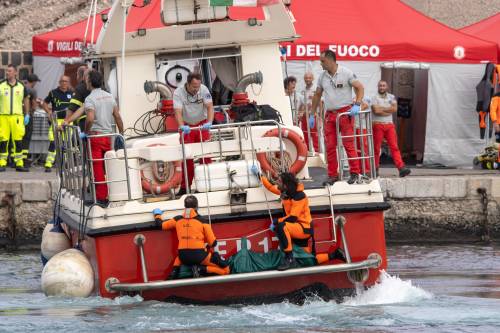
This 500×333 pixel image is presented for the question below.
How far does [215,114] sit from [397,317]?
346 centimetres

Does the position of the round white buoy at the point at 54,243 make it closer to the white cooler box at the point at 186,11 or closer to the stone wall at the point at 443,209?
the white cooler box at the point at 186,11

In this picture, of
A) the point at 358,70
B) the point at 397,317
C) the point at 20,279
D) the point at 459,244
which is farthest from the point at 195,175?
the point at 358,70

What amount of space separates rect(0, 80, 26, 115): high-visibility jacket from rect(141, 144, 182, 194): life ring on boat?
8.34 meters

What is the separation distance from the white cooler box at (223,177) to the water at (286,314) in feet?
3.53

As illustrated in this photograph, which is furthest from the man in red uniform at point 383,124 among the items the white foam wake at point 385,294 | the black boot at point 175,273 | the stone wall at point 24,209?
the black boot at point 175,273

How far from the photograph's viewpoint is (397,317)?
11461mm

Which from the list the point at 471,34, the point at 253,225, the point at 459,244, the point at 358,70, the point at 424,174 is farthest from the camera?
the point at 471,34

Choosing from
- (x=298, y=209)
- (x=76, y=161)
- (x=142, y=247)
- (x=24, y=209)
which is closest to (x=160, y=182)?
(x=142, y=247)

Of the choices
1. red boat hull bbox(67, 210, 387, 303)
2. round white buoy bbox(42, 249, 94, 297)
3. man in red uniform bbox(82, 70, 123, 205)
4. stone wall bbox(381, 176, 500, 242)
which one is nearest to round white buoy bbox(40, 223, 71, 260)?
man in red uniform bbox(82, 70, 123, 205)

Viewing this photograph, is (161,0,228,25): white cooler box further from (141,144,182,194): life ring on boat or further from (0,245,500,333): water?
(0,245,500,333): water

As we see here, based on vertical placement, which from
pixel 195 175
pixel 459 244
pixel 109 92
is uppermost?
pixel 109 92

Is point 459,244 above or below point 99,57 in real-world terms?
below

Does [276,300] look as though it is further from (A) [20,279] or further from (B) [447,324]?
(A) [20,279]

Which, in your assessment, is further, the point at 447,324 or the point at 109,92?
the point at 109,92
